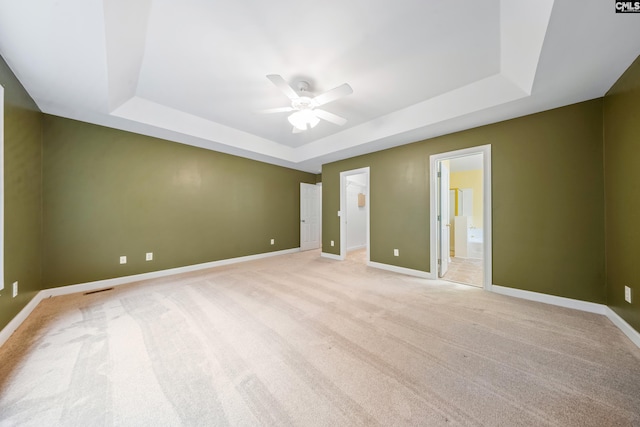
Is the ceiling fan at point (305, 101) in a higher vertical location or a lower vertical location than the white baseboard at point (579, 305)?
higher

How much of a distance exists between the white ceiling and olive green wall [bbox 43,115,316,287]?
439mm

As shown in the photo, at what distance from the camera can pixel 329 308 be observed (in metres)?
2.36

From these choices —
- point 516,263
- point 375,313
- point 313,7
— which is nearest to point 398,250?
point 516,263

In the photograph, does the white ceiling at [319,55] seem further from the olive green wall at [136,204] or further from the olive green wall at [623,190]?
the olive green wall at [136,204]

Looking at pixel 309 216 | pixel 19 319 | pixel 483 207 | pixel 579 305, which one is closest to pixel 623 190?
pixel 483 207

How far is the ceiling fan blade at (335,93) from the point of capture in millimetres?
2078

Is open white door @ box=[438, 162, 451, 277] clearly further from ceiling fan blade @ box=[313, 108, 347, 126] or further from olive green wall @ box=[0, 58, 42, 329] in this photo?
olive green wall @ box=[0, 58, 42, 329]

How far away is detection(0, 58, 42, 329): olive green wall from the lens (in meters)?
1.89

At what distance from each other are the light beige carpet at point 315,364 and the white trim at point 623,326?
68 mm

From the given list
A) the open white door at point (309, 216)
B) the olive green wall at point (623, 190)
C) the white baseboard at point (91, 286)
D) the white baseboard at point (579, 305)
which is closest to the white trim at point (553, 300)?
the white baseboard at point (579, 305)

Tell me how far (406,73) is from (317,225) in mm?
4608

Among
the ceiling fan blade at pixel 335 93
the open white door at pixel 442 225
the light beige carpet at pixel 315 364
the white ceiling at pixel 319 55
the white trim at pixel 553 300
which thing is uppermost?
the white ceiling at pixel 319 55

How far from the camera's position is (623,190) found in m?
1.94

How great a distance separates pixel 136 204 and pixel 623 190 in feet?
19.3
